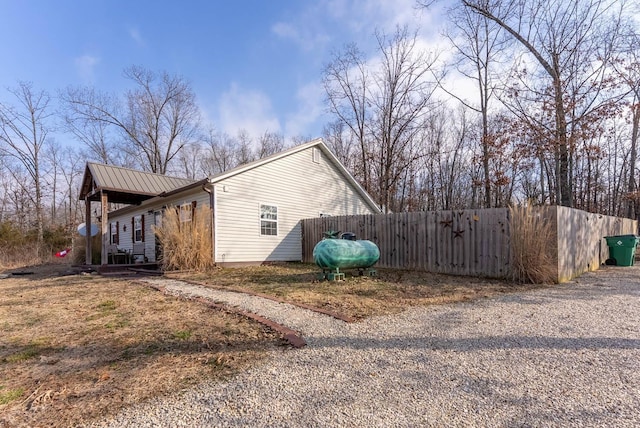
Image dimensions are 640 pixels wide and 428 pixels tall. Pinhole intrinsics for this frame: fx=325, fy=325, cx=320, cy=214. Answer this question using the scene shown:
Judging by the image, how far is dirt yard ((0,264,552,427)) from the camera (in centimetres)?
239

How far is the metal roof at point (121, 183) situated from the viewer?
38.4 feet

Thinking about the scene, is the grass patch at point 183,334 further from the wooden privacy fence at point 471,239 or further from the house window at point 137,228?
the house window at point 137,228

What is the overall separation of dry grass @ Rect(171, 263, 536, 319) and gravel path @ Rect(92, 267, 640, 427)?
3.05 feet

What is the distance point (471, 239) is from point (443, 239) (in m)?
0.81

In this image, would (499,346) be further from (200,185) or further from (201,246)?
(200,185)

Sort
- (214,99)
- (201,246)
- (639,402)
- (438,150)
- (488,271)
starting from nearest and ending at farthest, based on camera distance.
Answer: (639,402), (488,271), (201,246), (214,99), (438,150)

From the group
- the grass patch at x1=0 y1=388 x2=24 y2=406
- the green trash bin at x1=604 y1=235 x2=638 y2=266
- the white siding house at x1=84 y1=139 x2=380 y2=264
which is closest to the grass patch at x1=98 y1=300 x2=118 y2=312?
the grass patch at x1=0 y1=388 x2=24 y2=406

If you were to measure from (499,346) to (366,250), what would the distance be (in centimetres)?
507

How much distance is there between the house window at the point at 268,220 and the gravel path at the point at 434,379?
27.6 feet

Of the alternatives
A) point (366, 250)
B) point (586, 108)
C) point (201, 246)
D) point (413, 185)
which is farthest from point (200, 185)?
point (413, 185)

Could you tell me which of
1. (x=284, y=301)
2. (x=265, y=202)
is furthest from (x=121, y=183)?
(x=284, y=301)

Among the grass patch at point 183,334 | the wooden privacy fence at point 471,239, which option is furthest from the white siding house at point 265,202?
the grass patch at point 183,334

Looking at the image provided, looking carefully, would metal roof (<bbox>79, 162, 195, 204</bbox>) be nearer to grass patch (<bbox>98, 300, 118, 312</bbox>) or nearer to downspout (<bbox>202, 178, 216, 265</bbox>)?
downspout (<bbox>202, 178, 216, 265</bbox>)

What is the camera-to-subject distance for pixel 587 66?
1427 centimetres
